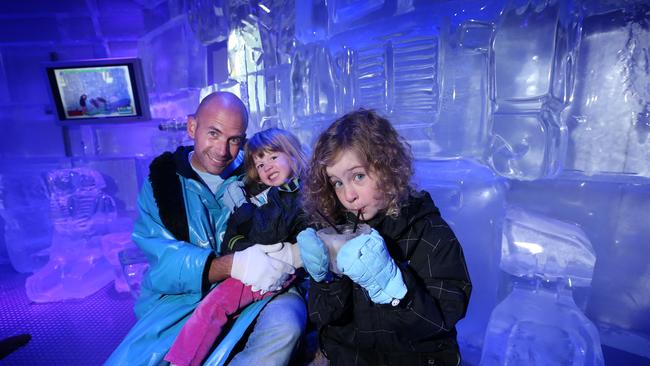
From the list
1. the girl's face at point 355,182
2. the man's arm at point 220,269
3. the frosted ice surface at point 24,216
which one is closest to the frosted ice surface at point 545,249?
the girl's face at point 355,182

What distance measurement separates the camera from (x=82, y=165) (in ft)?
12.0

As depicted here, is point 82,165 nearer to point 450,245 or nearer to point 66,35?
point 66,35

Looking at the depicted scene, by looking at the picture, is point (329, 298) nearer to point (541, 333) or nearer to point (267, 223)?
point (267, 223)

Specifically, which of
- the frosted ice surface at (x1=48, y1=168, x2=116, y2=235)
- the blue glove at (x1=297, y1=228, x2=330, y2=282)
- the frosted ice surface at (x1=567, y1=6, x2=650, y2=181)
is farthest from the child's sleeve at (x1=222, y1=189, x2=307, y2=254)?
the frosted ice surface at (x1=48, y1=168, x2=116, y2=235)

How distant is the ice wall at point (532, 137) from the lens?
1.43 metres

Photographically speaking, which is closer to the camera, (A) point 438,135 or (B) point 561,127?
(B) point 561,127

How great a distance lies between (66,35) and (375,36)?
4.18m

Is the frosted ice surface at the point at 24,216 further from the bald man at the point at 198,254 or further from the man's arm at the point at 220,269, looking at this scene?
the man's arm at the point at 220,269

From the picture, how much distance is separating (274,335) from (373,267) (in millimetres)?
565

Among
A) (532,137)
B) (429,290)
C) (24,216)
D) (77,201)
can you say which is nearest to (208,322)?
(429,290)

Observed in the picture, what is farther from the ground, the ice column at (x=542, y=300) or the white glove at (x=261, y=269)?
the white glove at (x=261, y=269)

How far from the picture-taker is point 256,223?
1.39m

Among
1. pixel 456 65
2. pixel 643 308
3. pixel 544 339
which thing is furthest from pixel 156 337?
pixel 643 308

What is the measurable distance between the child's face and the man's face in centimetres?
20
